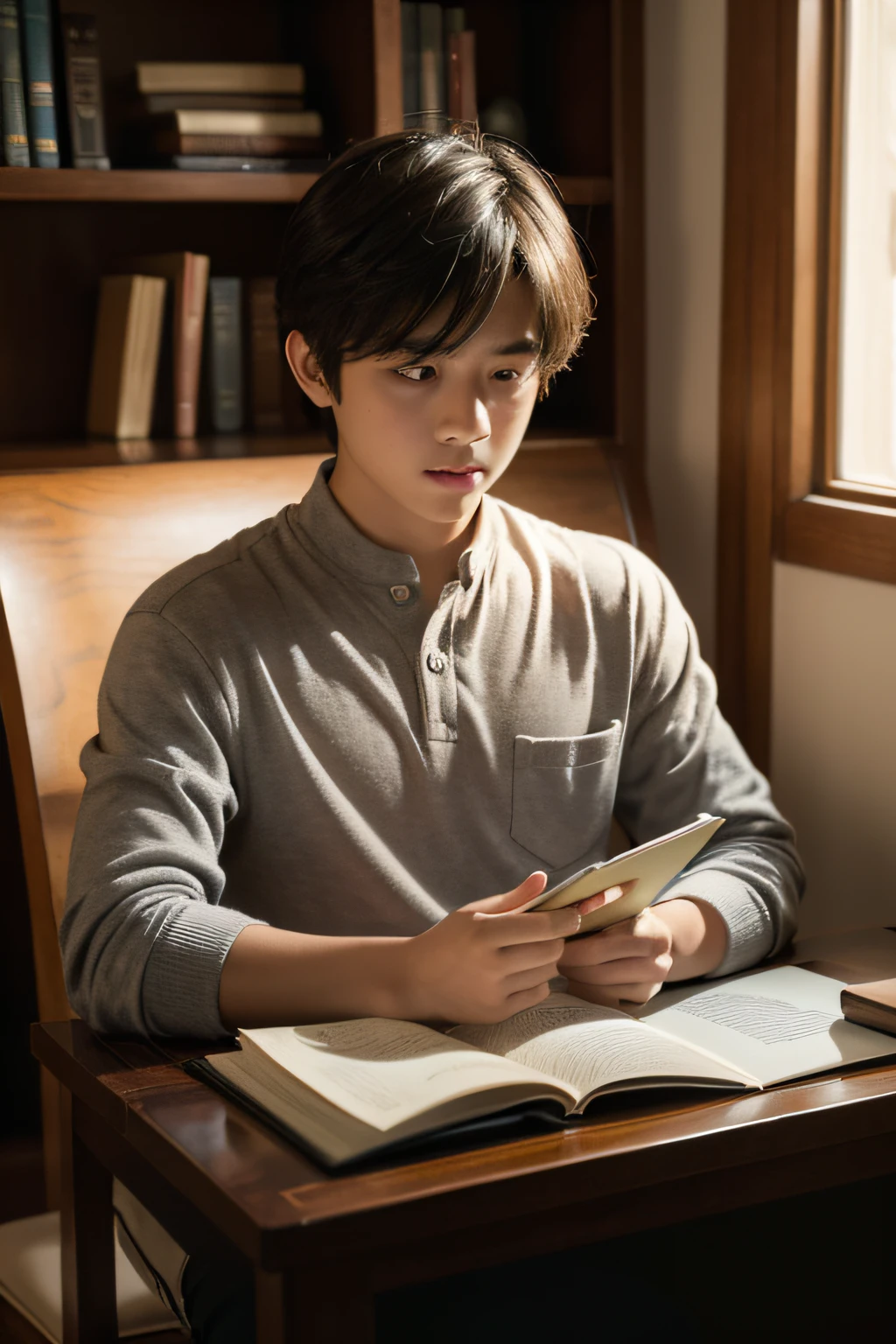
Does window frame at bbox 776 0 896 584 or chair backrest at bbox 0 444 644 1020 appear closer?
chair backrest at bbox 0 444 644 1020

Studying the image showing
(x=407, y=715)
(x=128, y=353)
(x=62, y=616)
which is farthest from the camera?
A: (x=128, y=353)

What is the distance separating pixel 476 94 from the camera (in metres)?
2.10

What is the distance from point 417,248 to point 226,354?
0.92 meters

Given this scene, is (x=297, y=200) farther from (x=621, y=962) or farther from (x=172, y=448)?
(x=621, y=962)

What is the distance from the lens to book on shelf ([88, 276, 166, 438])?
1895 millimetres

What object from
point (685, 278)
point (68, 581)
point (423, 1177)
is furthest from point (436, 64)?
point (423, 1177)

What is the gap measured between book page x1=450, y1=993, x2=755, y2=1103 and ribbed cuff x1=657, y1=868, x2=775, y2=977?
0.19 m

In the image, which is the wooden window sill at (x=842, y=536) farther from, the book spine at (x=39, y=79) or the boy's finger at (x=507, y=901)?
the book spine at (x=39, y=79)

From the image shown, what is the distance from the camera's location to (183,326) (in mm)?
1910

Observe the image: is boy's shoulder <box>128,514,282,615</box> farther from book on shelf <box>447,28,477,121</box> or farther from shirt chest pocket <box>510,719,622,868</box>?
book on shelf <box>447,28,477,121</box>

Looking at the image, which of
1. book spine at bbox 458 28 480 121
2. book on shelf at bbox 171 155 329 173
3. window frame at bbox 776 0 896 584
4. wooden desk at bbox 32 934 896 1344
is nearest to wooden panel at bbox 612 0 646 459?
book spine at bbox 458 28 480 121

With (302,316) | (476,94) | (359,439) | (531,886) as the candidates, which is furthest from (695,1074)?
(476,94)

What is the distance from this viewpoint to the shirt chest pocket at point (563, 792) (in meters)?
1.30

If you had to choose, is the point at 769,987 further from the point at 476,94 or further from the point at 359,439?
the point at 476,94
